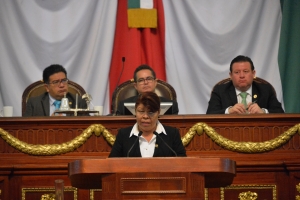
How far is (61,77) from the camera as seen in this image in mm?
6320

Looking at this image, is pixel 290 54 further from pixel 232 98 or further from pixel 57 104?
pixel 57 104

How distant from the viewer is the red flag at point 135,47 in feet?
25.0

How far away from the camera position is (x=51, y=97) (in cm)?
632

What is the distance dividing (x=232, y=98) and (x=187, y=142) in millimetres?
834

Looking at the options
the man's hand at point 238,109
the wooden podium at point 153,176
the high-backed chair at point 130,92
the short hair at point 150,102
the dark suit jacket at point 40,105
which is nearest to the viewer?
the wooden podium at point 153,176

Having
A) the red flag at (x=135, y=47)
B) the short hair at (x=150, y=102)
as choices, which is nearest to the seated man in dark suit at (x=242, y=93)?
the short hair at (x=150, y=102)

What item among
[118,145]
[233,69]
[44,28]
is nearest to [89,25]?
[44,28]

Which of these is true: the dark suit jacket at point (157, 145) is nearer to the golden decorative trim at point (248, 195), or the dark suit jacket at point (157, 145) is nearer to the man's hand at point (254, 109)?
the golden decorative trim at point (248, 195)

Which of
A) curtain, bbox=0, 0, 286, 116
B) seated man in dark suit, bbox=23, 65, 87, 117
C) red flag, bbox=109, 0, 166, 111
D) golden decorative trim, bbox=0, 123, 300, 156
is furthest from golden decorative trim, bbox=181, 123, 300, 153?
red flag, bbox=109, 0, 166, 111

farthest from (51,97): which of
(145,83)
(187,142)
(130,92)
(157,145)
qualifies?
(157,145)

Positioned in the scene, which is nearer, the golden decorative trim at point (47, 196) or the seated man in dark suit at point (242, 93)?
the golden decorative trim at point (47, 196)

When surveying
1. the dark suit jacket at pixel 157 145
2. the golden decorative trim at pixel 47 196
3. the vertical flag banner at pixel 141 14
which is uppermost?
the vertical flag banner at pixel 141 14

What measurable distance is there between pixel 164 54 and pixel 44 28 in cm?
127

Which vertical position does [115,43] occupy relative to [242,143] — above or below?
above
